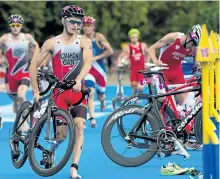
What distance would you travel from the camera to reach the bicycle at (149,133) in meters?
11.2

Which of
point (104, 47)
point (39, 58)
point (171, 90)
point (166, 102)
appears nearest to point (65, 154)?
point (39, 58)

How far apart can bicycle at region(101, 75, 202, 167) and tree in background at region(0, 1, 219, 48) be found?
2952 cm

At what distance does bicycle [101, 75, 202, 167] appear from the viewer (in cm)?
1125

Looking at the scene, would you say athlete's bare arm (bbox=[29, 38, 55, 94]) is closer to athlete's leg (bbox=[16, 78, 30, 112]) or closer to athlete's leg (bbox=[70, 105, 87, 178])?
athlete's leg (bbox=[70, 105, 87, 178])

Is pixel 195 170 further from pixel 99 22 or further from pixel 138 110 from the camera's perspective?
pixel 99 22

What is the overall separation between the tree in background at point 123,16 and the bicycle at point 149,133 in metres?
29.5

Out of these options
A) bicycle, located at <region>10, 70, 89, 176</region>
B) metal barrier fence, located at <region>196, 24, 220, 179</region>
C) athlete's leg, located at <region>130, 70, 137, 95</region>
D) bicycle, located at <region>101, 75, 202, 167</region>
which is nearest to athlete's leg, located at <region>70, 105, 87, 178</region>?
bicycle, located at <region>10, 70, 89, 176</region>

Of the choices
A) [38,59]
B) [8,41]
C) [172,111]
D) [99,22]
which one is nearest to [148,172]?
[172,111]

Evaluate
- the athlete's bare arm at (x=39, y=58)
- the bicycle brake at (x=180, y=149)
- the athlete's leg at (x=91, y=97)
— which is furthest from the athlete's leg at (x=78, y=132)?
the athlete's leg at (x=91, y=97)

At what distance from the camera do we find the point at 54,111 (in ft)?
34.3

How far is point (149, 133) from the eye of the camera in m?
11.4

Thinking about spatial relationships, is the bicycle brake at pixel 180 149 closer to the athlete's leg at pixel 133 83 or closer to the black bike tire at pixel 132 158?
the black bike tire at pixel 132 158

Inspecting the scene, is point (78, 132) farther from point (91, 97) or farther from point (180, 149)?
point (91, 97)

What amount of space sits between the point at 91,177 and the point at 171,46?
333 centimetres
